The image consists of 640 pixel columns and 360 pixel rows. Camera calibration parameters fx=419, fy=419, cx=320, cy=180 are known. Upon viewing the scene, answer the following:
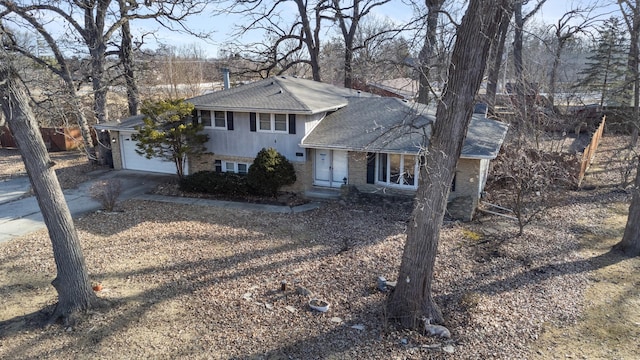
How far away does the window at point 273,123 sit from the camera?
→ 16.6 meters

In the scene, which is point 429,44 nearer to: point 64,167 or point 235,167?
point 235,167

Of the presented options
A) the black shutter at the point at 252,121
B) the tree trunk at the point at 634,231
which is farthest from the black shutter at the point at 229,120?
the tree trunk at the point at 634,231

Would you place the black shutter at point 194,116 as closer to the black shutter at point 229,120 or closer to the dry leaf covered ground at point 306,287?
the black shutter at point 229,120

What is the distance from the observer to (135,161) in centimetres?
2030

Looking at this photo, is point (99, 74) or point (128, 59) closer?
point (99, 74)

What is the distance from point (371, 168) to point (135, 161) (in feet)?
38.5

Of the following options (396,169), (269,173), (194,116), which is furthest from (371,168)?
(194,116)

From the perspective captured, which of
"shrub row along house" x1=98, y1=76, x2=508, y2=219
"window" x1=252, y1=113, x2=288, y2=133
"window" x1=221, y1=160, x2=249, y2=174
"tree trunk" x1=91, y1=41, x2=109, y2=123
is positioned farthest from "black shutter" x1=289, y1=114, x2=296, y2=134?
"tree trunk" x1=91, y1=41, x2=109, y2=123

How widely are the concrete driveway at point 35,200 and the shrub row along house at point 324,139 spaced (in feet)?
7.02

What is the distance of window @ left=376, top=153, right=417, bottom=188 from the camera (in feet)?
50.8

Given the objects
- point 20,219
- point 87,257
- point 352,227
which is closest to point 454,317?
point 352,227

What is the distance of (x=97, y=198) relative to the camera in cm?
1424

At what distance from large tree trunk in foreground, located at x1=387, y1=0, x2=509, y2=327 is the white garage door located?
14.9 meters

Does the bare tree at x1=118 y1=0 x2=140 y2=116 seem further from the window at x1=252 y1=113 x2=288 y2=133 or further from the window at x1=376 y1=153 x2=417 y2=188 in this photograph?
the window at x1=376 y1=153 x2=417 y2=188
